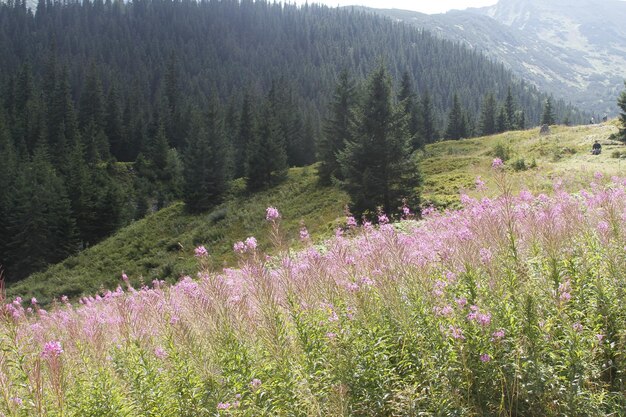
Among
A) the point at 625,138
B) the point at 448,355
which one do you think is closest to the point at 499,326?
the point at 448,355

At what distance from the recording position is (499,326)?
358 cm

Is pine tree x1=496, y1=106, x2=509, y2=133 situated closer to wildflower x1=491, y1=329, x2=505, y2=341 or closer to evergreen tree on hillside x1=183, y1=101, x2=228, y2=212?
evergreen tree on hillside x1=183, y1=101, x2=228, y2=212

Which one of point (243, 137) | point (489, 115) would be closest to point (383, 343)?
point (243, 137)

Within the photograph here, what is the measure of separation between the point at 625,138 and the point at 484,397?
39651mm

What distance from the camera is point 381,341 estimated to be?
3.64 metres

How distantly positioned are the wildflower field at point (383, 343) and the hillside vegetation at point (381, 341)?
0.02 metres

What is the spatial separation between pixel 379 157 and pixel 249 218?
13392 millimetres

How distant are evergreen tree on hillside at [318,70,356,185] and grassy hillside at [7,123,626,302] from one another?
229 cm

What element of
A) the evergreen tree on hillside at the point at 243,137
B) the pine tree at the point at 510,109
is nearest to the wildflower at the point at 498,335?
the evergreen tree on hillside at the point at 243,137

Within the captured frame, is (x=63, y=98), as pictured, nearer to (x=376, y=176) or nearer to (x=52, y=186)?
(x=52, y=186)

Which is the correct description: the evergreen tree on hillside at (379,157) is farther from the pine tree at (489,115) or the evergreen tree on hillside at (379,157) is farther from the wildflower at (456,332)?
the pine tree at (489,115)

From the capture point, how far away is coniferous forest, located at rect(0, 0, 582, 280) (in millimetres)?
42094

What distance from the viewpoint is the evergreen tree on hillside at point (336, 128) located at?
127ft

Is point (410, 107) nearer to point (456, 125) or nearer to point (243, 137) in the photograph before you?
point (456, 125)
